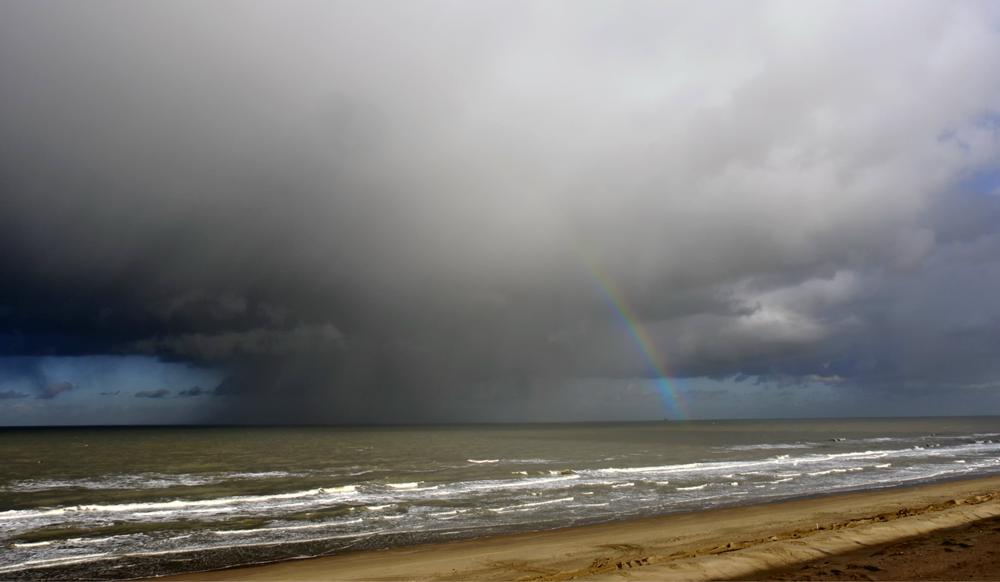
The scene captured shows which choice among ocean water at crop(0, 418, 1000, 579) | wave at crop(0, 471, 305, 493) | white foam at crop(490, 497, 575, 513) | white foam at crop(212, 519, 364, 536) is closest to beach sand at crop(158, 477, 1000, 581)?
ocean water at crop(0, 418, 1000, 579)

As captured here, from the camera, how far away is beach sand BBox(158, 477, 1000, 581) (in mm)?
14297

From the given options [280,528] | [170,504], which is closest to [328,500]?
[170,504]

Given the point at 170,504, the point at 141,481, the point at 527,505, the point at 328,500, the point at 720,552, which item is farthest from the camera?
the point at 141,481

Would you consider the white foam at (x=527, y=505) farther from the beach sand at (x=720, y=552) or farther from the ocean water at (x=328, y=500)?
the beach sand at (x=720, y=552)

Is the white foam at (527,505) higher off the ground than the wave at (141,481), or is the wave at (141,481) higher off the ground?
the wave at (141,481)

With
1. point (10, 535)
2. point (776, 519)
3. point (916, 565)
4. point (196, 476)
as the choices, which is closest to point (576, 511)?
point (776, 519)

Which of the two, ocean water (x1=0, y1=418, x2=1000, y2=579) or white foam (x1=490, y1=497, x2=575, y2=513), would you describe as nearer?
ocean water (x1=0, y1=418, x2=1000, y2=579)

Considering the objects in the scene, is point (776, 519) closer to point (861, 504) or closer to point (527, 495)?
point (861, 504)

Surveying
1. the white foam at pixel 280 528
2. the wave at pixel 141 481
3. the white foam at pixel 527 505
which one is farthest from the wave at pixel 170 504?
the white foam at pixel 527 505

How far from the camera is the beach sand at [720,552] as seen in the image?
1430cm

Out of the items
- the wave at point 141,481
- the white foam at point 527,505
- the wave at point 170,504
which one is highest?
the wave at point 170,504

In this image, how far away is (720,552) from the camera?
16.9 metres

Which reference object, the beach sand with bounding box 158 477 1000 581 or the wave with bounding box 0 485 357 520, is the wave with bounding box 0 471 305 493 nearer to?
the wave with bounding box 0 485 357 520

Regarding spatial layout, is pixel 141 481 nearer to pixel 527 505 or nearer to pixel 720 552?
pixel 527 505
